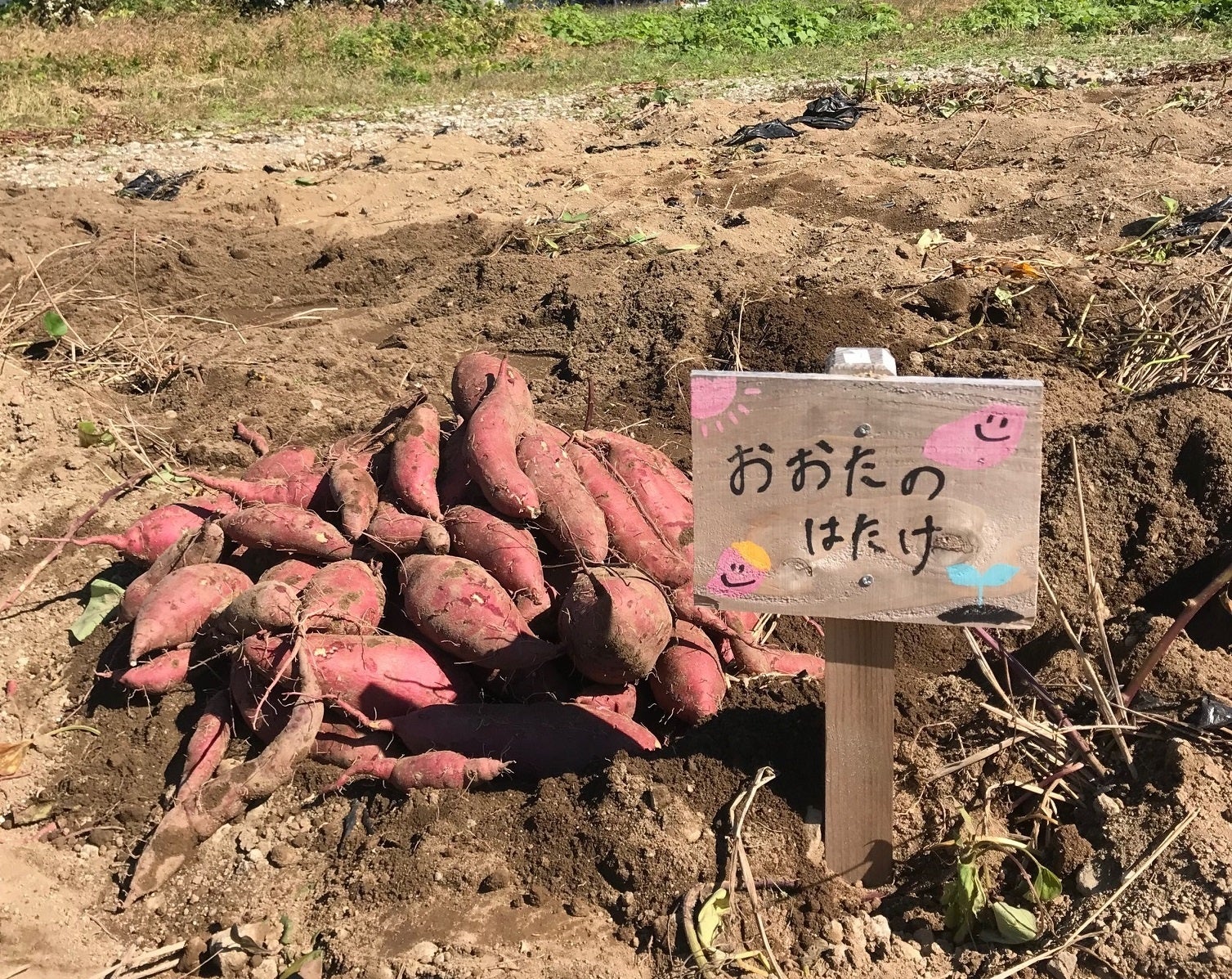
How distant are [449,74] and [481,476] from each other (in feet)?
36.3

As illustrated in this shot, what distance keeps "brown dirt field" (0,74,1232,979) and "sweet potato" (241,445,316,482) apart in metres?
0.62

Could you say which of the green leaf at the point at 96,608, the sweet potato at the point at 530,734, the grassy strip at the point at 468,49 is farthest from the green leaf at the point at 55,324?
the grassy strip at the point at 468,49

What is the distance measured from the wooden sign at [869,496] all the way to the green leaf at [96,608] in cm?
209

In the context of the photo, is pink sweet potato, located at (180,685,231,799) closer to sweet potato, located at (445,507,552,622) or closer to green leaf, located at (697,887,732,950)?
sweet potato, located at (445,507,552,622)

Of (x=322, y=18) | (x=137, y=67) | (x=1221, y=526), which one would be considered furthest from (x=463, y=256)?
(x=322, y=18)

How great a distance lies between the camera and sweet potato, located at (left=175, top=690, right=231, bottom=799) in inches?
90.4

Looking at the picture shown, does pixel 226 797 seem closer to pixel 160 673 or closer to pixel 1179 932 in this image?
pixel 160 673

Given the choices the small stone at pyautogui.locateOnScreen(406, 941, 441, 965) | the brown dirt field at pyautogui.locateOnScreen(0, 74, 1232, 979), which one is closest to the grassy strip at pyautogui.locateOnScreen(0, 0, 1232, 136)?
the brown dirt field at pyautogui.locateOnScreen(0, 74, 1232, 979)

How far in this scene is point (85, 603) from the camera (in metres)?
3.07

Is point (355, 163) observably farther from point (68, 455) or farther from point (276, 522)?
point (276, 522)

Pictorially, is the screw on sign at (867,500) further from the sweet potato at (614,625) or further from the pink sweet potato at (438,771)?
the pink sweet potato at (438,771)

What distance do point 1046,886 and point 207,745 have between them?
6.14 feet

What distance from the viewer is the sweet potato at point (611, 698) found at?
2.35m

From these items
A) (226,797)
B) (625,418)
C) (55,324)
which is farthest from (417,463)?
(55,324)
